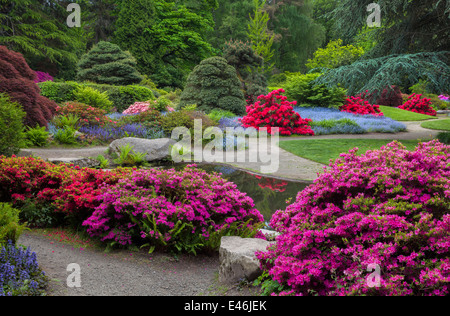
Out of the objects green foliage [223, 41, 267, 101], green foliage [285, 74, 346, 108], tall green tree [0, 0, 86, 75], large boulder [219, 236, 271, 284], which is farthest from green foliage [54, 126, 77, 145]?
tall green tree [0, 0, 86, 75]

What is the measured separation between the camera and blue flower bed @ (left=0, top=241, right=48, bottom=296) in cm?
247

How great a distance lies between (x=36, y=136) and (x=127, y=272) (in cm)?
681

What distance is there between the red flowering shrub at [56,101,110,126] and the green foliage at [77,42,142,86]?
851 centimetres

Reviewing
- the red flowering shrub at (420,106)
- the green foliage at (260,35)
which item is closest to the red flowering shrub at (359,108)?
the red flowering shrub at (420,106)

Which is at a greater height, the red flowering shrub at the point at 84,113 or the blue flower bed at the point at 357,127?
the red flowering shrub at the point at 84,113

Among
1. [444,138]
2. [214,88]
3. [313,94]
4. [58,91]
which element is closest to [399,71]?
[444,138]

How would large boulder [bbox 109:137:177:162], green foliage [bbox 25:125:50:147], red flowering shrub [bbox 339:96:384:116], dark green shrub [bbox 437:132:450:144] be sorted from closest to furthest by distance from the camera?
large boulder [bbox 109:137:177:162]
green foliage [bbox 25:125:50:147]
dark green shrub [bbox 437:132:450:144]
red flowering shrub [bbox 339:96:384:116]

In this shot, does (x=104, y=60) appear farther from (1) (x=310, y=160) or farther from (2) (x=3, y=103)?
(1) (x=310, y=160)

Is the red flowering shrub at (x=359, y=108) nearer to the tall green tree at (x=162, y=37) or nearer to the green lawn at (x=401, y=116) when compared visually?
the green lawn at (x=401, y=116)

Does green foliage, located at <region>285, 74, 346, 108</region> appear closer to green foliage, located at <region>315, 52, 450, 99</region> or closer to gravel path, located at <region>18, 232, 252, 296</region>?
green foliage, located at <region>315, 52, 450, 99</region>

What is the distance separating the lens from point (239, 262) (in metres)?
2.97

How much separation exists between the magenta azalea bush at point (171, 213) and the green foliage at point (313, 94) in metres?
14.4

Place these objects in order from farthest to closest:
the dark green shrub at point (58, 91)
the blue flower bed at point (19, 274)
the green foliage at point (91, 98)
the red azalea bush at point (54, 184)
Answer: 1. the dark green shrub at point (58, 91)
2. the green foliage at point (91, 98)
3. the red azalea bush at point (54, 184)
4. the blue flower bed at point (19, 274)

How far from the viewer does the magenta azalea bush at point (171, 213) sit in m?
3.68
